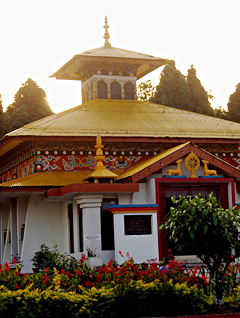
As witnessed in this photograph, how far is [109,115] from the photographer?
84.3 ft

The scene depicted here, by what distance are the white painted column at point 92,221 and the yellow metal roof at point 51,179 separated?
1657 millimetres

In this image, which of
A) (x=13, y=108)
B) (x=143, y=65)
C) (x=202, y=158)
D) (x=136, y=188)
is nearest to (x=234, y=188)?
(x=202, y=158)

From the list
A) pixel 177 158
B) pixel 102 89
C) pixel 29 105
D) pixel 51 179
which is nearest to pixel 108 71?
pixel 102 89

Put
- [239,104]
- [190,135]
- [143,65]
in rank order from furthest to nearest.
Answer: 1. [239,104]
2. [143,65]
3. [190,135]

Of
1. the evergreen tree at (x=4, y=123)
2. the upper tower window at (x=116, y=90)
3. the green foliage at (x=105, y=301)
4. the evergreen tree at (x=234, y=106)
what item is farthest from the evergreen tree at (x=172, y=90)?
the green foliage at (x=105, y=301)

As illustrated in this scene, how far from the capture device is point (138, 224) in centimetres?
1978

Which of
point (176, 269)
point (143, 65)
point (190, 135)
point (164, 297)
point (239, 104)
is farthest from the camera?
point (239, 104)

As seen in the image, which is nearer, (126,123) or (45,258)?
(45,258)

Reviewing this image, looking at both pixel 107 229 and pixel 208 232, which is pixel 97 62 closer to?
pixel 107 229

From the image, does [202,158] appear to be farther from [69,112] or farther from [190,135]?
[69,112]

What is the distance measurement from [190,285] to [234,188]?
8286 millimetres

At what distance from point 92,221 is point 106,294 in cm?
745

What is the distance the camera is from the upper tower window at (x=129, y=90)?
95.0ft

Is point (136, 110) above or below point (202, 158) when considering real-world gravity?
above
